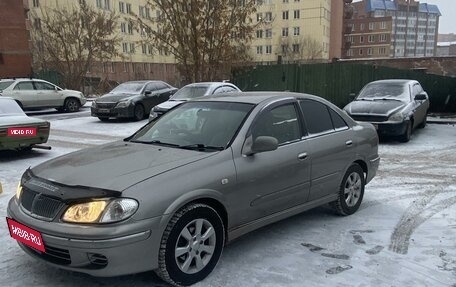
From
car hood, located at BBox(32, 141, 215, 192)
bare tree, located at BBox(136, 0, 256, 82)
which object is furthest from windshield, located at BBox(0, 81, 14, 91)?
car hood, located at BBox(32, 141, 215, 192)

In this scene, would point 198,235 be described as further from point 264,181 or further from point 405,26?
point 405,26

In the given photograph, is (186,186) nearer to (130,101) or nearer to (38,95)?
(130,101)

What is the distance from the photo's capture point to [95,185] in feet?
10.9

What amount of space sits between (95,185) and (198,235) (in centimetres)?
93

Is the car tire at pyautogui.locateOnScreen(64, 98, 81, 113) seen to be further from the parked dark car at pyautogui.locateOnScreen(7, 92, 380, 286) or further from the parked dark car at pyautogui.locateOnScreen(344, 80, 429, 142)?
the parked dark car at pyautogui.locateOnScreen(7, 92, 380, 286)

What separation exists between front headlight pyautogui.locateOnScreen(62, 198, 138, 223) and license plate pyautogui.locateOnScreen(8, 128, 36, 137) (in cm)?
614

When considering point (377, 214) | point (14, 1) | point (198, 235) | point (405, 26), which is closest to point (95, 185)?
point (198, 235)

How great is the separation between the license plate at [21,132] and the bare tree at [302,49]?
6085 centimetres

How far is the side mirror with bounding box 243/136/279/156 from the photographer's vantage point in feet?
13.2

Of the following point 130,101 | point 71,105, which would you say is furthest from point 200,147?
point 71,105

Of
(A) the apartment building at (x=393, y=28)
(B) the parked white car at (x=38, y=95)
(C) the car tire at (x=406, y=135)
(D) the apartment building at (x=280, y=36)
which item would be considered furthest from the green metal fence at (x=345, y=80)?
(A) the apartment building at (x=393, y=28)

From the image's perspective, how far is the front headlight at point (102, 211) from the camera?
317 centimetres

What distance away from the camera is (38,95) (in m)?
18.3

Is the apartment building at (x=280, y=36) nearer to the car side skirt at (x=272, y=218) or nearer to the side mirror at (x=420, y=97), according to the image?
the side mirror at (x=420, y=97)
